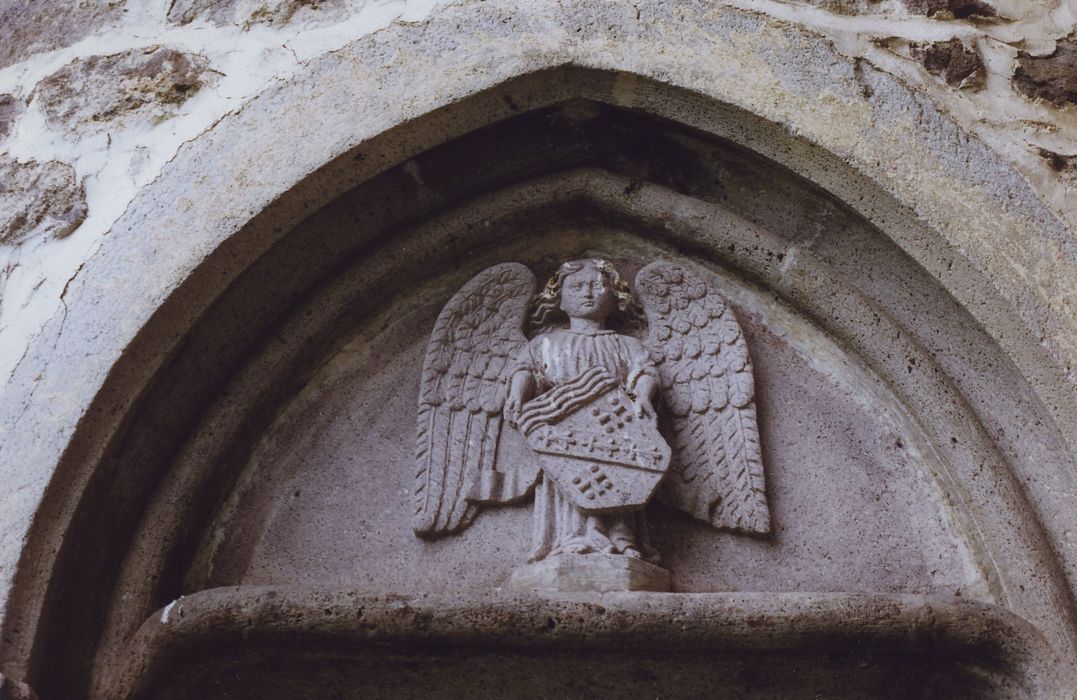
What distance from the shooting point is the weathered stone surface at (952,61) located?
253 centimetres

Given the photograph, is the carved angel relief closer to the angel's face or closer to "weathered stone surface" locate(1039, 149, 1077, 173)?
the angel's face

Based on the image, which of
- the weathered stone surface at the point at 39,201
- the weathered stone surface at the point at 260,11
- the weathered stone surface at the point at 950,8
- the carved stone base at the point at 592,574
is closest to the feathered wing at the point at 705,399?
the carved stone base at the point at 592,574

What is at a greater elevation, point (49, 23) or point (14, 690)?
point (49, 23)

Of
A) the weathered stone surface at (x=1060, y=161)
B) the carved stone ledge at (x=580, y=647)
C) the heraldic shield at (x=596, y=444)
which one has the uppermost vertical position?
the weathered stone surface at (x=1060, y=161)

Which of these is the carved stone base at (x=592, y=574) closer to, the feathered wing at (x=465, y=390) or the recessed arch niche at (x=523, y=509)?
the recessed arch niche at (x=523, y=509)

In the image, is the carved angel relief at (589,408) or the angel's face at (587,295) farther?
the angel's face at (587,295)

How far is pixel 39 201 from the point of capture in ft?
7.93

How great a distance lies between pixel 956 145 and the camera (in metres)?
2.45

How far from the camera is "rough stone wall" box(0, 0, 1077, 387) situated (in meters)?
2.41

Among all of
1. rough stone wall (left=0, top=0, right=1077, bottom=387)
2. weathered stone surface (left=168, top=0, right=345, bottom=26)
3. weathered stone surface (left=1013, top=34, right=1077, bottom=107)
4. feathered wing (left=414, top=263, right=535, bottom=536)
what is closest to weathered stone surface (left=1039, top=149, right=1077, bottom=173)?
rough stone wall (left=0, top=0, right=1077, bottom=387)

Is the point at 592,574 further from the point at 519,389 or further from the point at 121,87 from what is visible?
the point at 121,87

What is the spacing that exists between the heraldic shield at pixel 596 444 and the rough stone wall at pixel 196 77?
36.7 inches

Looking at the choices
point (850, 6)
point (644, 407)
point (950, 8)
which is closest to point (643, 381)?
point (644, 407)

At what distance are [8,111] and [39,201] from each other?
284mm
